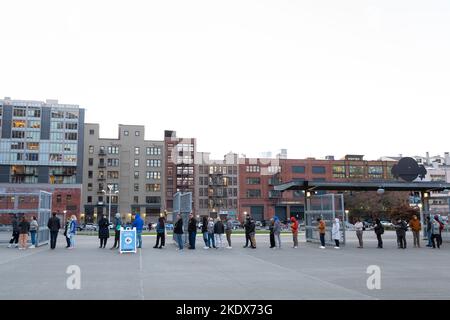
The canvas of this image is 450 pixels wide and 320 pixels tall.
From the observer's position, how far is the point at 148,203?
106 metres

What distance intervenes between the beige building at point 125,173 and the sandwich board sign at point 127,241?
85022mm

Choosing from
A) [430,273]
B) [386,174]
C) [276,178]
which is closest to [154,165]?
[276,178]

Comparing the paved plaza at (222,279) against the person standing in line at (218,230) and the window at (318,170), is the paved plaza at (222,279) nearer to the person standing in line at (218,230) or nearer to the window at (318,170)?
the person standing in line at (218,230)

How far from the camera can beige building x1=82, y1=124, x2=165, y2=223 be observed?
105 meters

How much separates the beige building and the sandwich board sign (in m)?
85.0

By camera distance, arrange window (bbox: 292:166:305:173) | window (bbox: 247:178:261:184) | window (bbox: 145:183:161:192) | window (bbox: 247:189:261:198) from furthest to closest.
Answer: window (bbox: 292:166:305:173)
window (bbox: 247:178:261:184)
window (bbox: 247:189:261:198)
window (bbox: 145:183:161:192)

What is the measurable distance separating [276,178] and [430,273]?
308 ft

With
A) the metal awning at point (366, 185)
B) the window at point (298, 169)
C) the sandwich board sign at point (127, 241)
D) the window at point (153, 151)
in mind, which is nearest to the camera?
the sandwich board sign at point (127, 241)

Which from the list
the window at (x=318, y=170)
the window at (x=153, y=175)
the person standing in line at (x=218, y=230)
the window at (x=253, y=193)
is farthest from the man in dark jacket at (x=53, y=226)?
the window at (x=318, y=170)

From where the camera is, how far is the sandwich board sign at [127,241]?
20156mm

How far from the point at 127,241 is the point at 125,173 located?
89.0 metres

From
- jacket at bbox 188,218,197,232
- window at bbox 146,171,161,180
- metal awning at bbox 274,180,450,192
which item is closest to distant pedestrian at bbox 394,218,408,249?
metal awning at bbox 274,180,450,192

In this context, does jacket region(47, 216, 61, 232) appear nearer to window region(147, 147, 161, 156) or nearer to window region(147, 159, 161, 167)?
window region(147, 159, 161, 167)
